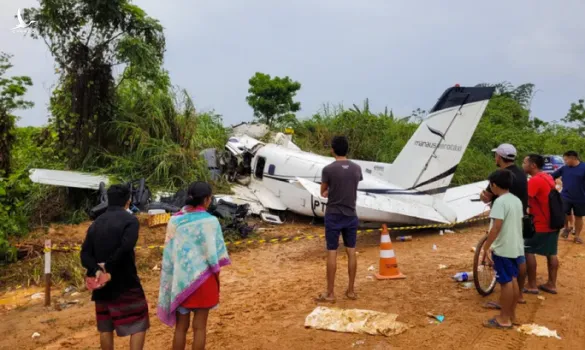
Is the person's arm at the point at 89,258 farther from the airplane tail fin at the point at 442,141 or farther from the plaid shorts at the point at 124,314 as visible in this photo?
the airplane tail fin at the point at 442,141

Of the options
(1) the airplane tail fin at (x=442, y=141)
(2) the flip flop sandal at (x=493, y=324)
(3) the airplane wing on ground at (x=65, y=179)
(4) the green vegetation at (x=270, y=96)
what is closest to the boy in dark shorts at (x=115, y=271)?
(2) the flip flop sandal at (x=493, y=324)

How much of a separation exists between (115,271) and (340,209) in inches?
115

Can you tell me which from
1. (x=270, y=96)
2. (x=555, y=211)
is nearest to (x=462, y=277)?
(x=555, y=211)

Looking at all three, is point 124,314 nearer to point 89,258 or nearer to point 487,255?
point 89,258

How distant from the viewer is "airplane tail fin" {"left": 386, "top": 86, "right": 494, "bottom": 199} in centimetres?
931

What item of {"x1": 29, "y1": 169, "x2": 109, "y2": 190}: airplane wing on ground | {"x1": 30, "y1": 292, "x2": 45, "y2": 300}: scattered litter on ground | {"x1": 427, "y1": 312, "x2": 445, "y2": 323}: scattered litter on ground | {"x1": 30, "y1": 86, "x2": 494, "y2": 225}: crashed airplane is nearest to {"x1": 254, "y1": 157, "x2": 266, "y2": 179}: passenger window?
{"x1": 30, "y1": 86, "x2": 494, "y2": 225}: crashed airplane

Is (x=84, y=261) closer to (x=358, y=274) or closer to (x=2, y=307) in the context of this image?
(x=2, y=307)

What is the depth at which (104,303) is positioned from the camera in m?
3.79

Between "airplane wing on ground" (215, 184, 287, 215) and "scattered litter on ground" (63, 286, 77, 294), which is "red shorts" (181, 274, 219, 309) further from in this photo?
"airplane wing on ground" (215, 184, 287, 215)

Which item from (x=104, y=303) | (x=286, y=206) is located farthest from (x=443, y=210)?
(x=104, y=303)

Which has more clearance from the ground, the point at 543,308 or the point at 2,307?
the point at 543,308

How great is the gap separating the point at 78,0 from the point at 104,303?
420 inches

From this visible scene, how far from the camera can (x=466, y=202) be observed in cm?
1080

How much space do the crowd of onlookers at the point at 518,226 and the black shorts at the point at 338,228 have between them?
1597 millimetres
